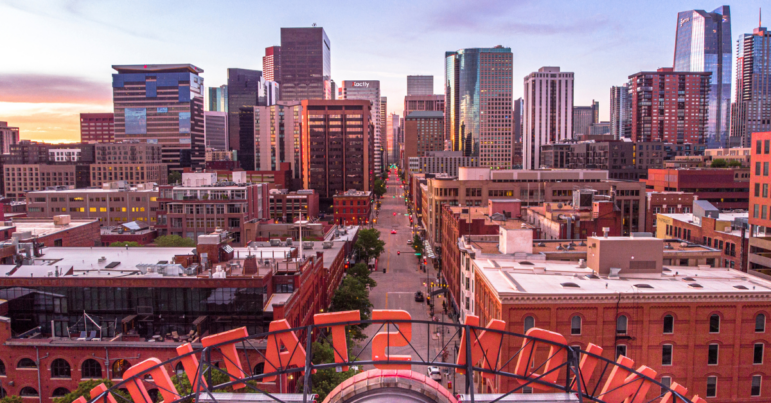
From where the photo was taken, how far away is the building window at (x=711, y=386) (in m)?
35.4

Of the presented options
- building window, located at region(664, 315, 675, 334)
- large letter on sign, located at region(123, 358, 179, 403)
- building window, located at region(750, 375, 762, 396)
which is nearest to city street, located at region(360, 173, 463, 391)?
building window, located at region(664, 315, 675, 334)

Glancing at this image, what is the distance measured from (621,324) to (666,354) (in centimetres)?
359

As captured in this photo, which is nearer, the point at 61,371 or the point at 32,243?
the point at 61,371

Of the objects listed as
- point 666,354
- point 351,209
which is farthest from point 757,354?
point 351,209

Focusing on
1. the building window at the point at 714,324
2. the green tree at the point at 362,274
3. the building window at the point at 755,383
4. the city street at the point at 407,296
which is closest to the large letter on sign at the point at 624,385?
the city street at the point at 407,296

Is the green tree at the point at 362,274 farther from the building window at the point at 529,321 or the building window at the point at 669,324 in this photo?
the building window at the point at 669,324

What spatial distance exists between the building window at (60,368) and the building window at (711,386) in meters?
45.3

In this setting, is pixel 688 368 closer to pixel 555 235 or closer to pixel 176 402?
pixel 555 235

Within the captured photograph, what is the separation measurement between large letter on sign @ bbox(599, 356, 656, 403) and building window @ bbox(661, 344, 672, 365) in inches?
664

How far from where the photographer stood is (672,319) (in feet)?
116

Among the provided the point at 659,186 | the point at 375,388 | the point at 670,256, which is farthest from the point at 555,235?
the point at 659,186

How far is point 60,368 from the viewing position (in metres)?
37.9

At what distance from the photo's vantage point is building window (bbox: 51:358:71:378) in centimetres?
3781

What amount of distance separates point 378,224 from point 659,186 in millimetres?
84229
